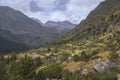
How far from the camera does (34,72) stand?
114 meters

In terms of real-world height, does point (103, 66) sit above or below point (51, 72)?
above

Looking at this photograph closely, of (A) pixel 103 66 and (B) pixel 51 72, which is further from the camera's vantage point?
(B) pixel 51 72

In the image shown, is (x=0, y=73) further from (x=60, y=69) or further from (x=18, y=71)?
(x=60, y=69)

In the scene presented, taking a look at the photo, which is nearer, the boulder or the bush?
the boulder

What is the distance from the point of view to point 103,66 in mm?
108250

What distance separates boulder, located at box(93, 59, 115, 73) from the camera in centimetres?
10644

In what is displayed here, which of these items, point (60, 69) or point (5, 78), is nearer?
point (5, 78)

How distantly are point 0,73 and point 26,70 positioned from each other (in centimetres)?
2082

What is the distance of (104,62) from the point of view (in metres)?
110

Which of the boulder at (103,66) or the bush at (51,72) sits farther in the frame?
the bush at (51,72)

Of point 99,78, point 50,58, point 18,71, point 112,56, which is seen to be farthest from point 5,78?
point 50,58

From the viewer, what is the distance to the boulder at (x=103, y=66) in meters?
106

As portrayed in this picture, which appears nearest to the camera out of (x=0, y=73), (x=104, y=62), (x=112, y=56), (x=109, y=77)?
(x=109, y=77)

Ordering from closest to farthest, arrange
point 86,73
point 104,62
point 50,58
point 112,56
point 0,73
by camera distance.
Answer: point 0,73 < point 86,73 < point 104,62 < point 112,56 < point 50,58
